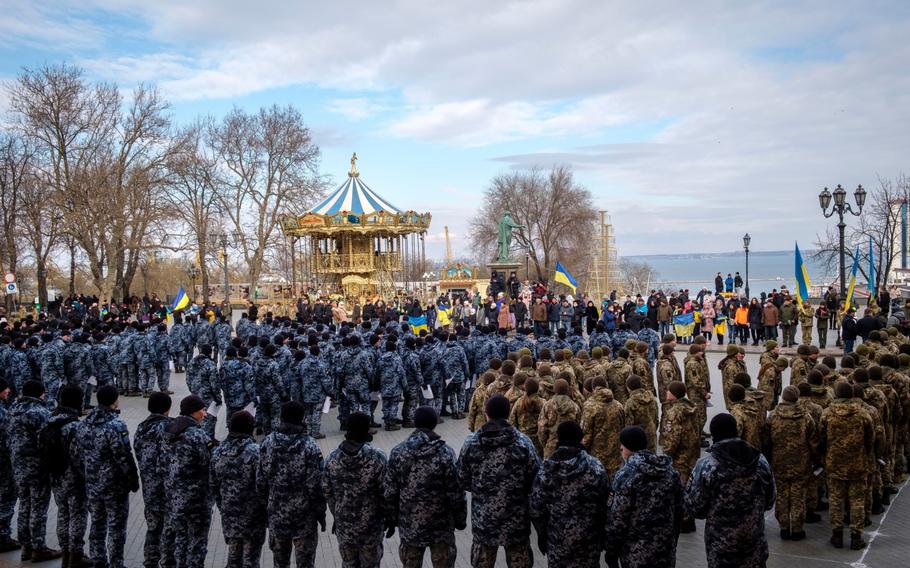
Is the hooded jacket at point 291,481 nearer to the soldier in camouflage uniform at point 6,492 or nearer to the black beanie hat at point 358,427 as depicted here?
the black beanie hat at point 358,427

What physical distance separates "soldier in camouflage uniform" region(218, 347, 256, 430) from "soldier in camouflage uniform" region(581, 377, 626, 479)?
6.20 meters

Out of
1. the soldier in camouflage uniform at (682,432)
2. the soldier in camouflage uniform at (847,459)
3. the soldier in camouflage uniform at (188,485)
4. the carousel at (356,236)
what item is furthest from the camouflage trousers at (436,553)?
the carousel at (356,236)

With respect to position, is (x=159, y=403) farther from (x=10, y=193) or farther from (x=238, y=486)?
(x=10, y=193)

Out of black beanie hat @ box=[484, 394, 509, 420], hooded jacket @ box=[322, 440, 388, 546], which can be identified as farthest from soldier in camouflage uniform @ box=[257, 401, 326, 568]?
black beanie hat @ box=[484, 394, 509, 420]

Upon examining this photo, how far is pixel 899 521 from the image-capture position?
8.36m

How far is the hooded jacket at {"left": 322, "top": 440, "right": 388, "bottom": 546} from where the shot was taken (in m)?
6.07

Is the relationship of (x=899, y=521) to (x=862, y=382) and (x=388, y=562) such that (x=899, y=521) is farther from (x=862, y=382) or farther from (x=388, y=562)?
(x=388, y=562)

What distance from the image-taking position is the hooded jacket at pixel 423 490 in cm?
606

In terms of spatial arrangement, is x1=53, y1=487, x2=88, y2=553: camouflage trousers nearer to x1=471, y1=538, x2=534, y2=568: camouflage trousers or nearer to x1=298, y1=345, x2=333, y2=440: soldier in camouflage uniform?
x1=471, y1=538, x2=534, y2=568: camouflage trousers

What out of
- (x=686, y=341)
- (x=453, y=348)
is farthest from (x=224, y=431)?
(x=686, y=341)

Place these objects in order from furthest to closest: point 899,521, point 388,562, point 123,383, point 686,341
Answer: point 686,341
point 123,383
point 899,521
point 388,562

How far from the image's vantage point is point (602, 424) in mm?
8242

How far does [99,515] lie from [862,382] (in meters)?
8.82

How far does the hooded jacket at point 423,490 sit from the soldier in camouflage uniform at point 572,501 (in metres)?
0.76
